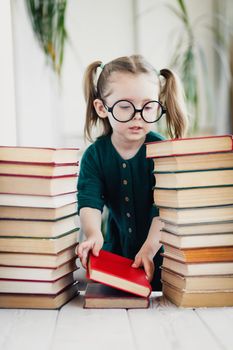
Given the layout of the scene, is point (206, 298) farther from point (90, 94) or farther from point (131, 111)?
point (90, 94)

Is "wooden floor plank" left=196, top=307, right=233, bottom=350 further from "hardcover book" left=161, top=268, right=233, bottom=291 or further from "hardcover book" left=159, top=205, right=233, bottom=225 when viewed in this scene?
"hardcover book" left=159, top=205, right=233, bottom=225

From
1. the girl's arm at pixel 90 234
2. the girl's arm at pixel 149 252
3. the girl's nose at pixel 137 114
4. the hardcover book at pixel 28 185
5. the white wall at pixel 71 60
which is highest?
the white wall at pixel 71 60

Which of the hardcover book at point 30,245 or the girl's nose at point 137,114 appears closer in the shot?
the hardcover book at point 30,245

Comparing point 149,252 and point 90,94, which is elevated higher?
point 90,94

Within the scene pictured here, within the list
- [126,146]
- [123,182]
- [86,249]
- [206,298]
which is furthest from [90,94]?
[206,298]

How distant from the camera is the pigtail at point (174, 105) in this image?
60.4 inches

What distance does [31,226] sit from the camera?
42.6 inches

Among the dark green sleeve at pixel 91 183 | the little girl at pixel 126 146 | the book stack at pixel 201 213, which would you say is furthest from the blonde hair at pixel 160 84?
the book stack at pixel 201 213

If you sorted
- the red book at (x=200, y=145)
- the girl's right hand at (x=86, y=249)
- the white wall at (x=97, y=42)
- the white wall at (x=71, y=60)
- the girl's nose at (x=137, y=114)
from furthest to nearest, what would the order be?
the white wall at (x=97, y=42), the white wall at (x=71, y=60), the girl's nose at (x=137, y=114), the girl's right hand at (x=86, y=249), the red book at (x=200, y=145)

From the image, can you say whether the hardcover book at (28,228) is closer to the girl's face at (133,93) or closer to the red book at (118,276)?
the red book at (118,276)

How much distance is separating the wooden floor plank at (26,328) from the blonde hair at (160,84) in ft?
2.45

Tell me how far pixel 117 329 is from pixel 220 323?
0.70 ft

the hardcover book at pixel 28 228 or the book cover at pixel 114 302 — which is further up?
the hardcover book at pixel 28 228

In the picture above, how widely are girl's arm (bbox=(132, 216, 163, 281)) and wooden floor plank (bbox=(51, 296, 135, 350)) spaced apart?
186mm
